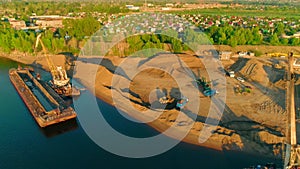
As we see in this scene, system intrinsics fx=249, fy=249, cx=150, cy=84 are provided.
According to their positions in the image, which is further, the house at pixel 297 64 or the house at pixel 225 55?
the house at pixel 225 55

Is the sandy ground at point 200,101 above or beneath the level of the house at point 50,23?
beneath

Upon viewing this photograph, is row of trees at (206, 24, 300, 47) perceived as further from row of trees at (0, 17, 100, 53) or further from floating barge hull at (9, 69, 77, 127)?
floating barge hull at (9, 69, 77, 127)

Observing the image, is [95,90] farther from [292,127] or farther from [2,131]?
[292,127]

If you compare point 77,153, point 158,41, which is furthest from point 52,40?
point 77,153

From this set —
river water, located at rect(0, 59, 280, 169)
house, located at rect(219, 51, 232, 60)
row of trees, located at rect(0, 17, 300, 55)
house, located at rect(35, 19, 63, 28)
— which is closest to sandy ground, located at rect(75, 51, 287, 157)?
river water, located at rect(0, 59, 280, 169)

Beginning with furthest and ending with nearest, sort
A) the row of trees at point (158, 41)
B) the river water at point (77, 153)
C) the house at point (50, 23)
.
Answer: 1. the house at point (50, 23)
2. the row of trees at point (158, 41)
3. the river water at point (77, 153)

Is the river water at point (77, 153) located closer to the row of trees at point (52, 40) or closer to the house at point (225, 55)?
the house at point (225, 55)

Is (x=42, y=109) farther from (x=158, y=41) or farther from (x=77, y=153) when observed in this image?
(x=158, y=41)

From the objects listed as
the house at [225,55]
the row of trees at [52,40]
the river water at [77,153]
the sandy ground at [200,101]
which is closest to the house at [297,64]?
the sandy ground at [200,101]
